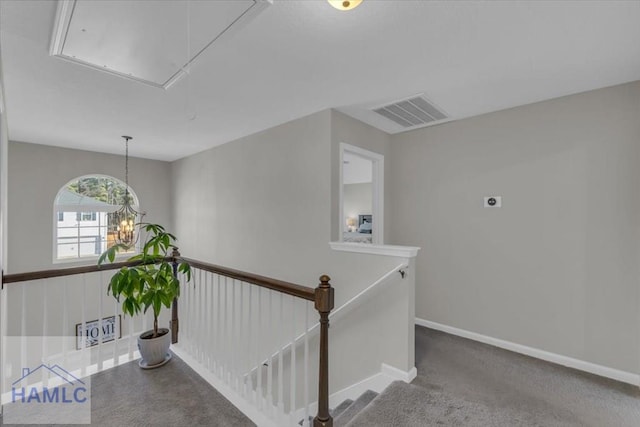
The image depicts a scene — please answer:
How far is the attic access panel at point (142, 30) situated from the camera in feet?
4.83

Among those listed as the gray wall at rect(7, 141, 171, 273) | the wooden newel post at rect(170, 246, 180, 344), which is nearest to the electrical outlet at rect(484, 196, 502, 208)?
the wooden newel post at rect(170, 246, 180, 344)

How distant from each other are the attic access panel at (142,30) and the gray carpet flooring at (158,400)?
240 cm

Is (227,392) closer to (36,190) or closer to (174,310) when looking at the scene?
(174,310)

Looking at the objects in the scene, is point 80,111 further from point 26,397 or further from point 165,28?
point 26,397

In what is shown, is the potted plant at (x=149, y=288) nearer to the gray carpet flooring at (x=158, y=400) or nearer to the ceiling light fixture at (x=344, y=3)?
the gray carpet flooring at (x=158, y=400)

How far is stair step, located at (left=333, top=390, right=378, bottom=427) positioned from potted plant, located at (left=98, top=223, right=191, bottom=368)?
62.8 inches

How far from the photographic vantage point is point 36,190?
14.5ft

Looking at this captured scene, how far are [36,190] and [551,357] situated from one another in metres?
6.93

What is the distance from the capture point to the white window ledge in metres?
2.32

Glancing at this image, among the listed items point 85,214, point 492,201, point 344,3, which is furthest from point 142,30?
point 85,214

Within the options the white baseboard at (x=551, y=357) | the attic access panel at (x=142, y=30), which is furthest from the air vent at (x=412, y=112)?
Result: the white baseboard at (x=551, y=357)

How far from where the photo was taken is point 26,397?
200cm

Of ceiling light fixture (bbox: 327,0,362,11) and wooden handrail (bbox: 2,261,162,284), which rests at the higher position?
ceiling light fixture (bbox: 327,0,362,11)

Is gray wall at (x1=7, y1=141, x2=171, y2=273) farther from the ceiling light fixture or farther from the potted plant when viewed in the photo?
the ceiling light fixture
